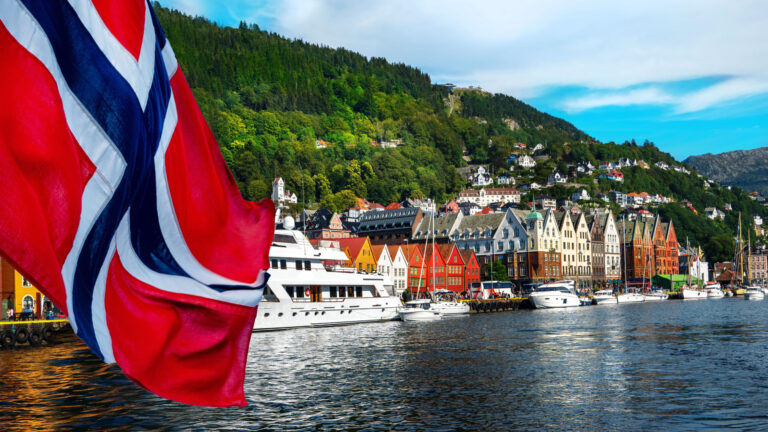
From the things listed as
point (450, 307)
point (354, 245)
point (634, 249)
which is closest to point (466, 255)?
point (354, 245)

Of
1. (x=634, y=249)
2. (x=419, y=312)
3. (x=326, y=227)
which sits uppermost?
(x=326, y=227)

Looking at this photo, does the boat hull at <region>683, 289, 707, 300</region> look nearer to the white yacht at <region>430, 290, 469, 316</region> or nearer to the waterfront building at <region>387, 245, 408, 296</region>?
the waterfront building at <region>387, 245, 408, 296</region>

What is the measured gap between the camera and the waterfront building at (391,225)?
144m

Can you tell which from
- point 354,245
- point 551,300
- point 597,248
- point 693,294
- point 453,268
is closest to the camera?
point 551,300

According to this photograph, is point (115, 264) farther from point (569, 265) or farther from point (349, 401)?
point (569, 265)

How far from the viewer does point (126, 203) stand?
21.4 ft

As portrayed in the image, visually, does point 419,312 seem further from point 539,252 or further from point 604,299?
point 539,252

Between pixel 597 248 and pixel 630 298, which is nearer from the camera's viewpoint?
pixel 630 298

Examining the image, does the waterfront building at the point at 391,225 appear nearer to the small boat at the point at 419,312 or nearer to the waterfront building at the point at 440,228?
the waterfront building at the point at 440,228

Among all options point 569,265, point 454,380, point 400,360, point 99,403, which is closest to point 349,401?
point 454,380

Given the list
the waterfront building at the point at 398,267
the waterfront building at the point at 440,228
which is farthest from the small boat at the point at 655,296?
the waterfront building at the point at 398,267

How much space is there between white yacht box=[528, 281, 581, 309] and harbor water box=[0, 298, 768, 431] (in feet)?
159

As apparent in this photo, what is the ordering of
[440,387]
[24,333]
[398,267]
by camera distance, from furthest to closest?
[398,267] < [24,333] < [440,387]

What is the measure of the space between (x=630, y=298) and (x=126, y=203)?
121718 mm
